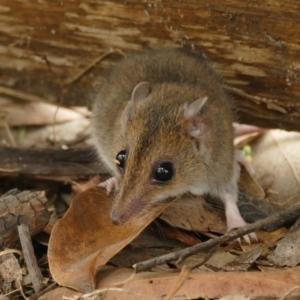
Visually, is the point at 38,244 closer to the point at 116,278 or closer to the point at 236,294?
the point at 116,278

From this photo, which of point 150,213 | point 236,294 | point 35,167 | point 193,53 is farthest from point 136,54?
point 236,294

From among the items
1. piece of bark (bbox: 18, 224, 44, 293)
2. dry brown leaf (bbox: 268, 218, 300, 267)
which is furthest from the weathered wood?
piece of bark (bbox: 18, 224, 44, 293)

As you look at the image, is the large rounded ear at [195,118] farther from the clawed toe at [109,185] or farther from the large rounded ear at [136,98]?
the clawed toe at [109,185]

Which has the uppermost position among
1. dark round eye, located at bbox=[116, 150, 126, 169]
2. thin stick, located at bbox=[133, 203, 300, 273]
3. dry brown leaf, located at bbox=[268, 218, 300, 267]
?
dark round eye, located at bbox=[116, 150, 126, 169]

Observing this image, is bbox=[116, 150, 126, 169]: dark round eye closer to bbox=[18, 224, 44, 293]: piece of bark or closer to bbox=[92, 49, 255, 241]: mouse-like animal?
bbox=[92, 49, 255, 241]: mouse-like animal

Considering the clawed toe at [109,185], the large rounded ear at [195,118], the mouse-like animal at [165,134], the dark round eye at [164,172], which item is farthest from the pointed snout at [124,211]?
the large rounded ear at [195,118]

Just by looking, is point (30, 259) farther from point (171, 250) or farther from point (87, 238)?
point (171, 250)
